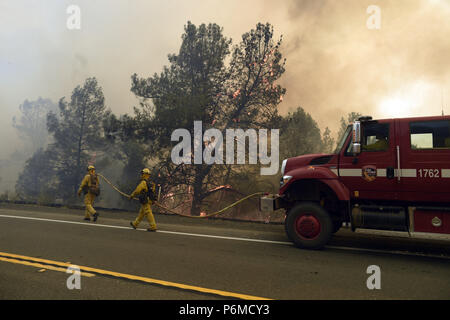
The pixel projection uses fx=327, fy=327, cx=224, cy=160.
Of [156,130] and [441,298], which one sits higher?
[156,130]

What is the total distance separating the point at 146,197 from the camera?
359 inches

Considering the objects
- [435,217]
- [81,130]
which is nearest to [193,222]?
[435,217]

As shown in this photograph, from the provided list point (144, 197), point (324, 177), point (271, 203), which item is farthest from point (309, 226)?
point (144, 197)

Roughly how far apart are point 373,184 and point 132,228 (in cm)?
630

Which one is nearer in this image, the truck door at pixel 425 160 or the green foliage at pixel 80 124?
the truck door at pixel 425 160

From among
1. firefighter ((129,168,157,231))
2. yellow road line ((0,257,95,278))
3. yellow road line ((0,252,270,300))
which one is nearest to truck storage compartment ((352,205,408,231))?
yellow road line ((0,252,270,300))

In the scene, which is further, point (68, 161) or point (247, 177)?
point (68, 161)

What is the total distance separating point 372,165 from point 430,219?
1.36m

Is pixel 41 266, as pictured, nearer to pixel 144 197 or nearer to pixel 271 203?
pixel 144 197

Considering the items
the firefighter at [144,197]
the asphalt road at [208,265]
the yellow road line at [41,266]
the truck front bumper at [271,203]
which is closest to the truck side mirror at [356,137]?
the truck front bumper at [271,203]

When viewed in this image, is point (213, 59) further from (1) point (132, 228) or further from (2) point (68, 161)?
(2) point (68, 161)

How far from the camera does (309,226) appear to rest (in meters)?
6.68

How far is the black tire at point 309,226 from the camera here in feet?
21.5

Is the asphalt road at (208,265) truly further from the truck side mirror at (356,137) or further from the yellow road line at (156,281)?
the truck side mirror at (356,137)
